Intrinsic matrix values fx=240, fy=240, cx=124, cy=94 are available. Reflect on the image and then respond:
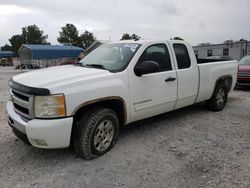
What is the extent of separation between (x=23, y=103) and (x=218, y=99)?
15.8ft

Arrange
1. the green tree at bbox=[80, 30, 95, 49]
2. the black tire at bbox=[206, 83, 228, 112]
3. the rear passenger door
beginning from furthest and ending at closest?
the green tree at bbox=[80, 30, 95, 49], the black tire at bbox=[206, 83, 228, 112], the rear passenger door

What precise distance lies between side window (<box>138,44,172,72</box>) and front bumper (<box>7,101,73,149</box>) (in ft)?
6.14

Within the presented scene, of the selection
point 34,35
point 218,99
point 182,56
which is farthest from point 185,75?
point 34,35

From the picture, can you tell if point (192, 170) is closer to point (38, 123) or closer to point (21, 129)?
point (38, 123)

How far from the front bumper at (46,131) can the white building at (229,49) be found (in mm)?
31958

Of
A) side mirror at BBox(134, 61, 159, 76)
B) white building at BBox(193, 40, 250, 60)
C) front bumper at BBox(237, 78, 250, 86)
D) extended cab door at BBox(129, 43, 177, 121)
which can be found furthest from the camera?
white building at BBox(193, 40, 250, 60)

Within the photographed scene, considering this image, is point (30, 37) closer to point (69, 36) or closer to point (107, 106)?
point (69, 36)

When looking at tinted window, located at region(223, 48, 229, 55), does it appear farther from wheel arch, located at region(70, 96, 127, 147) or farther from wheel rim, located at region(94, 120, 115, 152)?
wheel rim, located at region(94, 120, 115, 152)

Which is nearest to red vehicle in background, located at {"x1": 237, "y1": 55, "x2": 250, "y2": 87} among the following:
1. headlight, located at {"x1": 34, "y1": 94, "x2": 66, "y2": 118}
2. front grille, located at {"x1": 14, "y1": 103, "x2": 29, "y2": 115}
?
headlight, located at {"x1": 34, "y1": 94, "x2": 66, "y2": 118}

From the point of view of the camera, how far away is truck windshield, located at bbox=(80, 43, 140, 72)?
407cm

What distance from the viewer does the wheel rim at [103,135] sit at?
3.67 meters

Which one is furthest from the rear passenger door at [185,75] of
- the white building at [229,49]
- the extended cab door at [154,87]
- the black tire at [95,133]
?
the white building at [229,49]

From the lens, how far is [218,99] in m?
6.23

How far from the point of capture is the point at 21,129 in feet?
10.8
